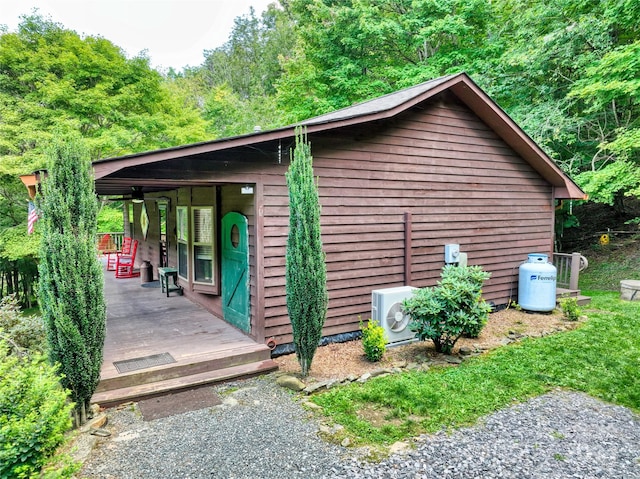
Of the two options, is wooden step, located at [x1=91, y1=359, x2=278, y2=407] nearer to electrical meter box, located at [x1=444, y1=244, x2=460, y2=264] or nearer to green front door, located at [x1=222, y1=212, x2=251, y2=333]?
green front door, located at [x1=222, y1=212, x2=251, y2=333]

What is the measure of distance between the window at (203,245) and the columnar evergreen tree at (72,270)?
10.2 ft

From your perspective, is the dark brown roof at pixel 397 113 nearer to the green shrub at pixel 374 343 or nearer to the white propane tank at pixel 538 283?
the white propane tank at pixel 538 283

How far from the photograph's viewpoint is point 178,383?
416cm

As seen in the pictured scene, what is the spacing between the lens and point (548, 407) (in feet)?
12.6

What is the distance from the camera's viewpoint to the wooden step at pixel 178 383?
12.5ft

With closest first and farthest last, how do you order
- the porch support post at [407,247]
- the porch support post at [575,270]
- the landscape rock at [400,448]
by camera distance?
the landscape rock at [400,448] → the porch support post at [407,247] → the porch support post at [575,270]

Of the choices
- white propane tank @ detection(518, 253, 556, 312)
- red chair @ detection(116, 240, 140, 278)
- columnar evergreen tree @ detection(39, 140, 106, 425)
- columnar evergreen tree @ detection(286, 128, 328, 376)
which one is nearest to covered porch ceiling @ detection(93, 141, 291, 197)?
columnar evergreen tree @ detection(39, 140, 106, 425)

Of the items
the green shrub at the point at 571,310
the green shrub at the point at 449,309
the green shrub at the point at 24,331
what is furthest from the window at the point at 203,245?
the green shrub at the point at 571,310

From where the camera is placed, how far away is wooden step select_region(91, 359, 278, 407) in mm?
3820

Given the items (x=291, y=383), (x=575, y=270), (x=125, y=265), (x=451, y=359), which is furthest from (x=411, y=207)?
(x=125, y=265)

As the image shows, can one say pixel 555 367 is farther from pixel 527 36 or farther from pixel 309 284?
pixel 527 36

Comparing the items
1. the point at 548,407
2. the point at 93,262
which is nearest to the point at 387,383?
the point at 548,407

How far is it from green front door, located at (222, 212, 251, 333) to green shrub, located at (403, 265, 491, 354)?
219 cm

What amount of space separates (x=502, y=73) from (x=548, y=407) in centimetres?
1074
